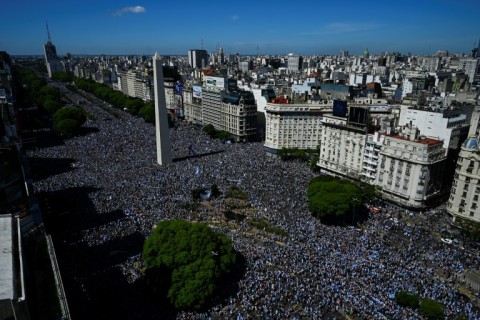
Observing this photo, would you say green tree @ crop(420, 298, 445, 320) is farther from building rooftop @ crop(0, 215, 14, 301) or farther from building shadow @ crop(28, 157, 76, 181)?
building shadow @ crop(28, 157, 76, 181)

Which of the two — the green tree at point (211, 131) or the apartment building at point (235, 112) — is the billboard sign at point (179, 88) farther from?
the green tree at point (211, 131)

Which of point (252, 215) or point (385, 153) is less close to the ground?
point (385, 153)

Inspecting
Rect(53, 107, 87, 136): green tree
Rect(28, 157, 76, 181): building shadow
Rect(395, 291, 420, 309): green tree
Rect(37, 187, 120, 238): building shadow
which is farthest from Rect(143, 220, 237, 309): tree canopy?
Rect(53, 107, 87, 136): green tree

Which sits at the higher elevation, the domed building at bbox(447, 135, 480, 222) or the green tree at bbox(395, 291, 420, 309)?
the domed building at bbox(447, 135, 480, 222)

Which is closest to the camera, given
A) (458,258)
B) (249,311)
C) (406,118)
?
(249,311)

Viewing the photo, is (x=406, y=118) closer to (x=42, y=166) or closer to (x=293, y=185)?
(x=293, y=185)

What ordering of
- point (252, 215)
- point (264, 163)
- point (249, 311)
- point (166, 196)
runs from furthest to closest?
point (264, 163)
point (166, 196)
point (252, 215)
point (249, 311)

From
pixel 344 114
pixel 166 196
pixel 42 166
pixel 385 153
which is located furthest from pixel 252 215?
pixel 42 166

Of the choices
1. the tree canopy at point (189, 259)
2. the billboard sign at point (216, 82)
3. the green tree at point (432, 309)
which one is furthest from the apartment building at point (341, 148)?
the billboard sign at point (216, 82)
